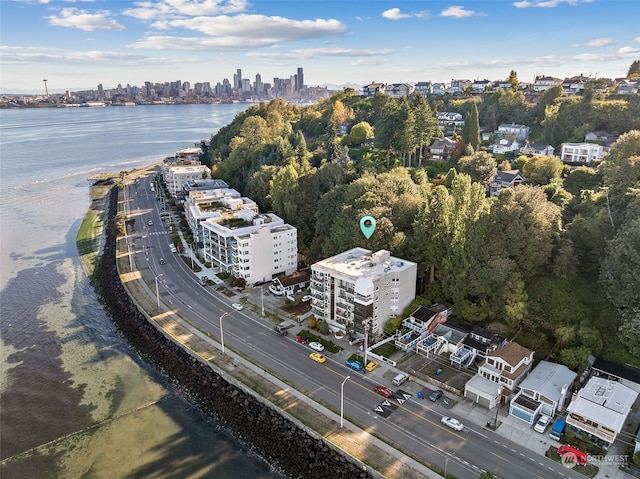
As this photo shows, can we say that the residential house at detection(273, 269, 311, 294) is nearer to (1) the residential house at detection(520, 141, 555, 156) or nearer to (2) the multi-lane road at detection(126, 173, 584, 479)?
(2) the multi-lane road at detection(126, 173, 584, 479)

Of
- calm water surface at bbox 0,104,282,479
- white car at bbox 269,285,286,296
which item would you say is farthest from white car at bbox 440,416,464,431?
white car at bbox 269,285,286,296

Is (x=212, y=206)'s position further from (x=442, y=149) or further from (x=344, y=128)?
(x=344, y=128)

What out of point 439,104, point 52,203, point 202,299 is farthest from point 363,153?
point 52,203

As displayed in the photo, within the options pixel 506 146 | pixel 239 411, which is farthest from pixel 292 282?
pixel 506 146

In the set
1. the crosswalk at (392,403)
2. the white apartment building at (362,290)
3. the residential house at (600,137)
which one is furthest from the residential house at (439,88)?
the crosswalk at (392,403)

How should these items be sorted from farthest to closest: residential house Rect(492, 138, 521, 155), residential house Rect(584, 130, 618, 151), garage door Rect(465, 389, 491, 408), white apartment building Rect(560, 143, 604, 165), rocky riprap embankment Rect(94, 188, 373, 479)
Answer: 1. residential house Rect(492, 138, 521, 155)
2. residential house Rect(584, 130, 618, 151)
3. white apartment building Rect(560, 143, 604, 165)
4. garage door Rect(465, 389, 491, 408)
5. rocky riprap embankment Rect(94, 188, 373, 479)

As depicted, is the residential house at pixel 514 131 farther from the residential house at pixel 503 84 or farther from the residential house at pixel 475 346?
the residential house at pixel 475 346

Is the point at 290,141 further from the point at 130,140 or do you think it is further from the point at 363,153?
the point at 130,140
